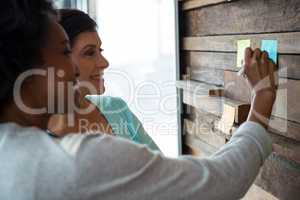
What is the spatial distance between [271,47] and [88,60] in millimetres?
604

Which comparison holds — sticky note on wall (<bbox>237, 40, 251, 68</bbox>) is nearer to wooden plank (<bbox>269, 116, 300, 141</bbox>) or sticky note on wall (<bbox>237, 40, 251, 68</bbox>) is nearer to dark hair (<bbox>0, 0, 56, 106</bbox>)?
wooden plank (<bbox>269, 116, 300, 141</bbox>)

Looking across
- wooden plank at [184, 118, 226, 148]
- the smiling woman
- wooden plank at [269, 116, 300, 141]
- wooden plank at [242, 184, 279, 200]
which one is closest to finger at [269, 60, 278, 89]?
wooden plank at [269, 116, 300, 141]

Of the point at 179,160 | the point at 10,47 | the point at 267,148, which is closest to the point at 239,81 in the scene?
the point at 267,148

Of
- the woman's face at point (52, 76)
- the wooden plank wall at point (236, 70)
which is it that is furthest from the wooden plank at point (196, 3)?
the woman's face at point (52, 76)

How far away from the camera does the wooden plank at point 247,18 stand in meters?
0.90

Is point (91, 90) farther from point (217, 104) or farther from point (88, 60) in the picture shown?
point (217, 104)

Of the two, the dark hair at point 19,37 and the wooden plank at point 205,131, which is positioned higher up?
the dark hair at point 19,37

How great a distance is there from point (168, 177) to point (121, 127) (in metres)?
0.86

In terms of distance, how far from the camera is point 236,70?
116cm

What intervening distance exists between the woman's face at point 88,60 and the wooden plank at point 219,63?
0.37 metres

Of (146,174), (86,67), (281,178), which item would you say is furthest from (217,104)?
(146,174)

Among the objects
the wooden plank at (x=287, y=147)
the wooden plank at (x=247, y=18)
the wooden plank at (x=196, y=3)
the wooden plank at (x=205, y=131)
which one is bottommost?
the wooden plank at (x=205, y=131)

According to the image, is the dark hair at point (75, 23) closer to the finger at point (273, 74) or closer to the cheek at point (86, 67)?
the cheek at point (86, 67)

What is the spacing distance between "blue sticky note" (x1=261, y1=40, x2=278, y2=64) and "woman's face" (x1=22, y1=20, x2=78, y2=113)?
20.6 inches
